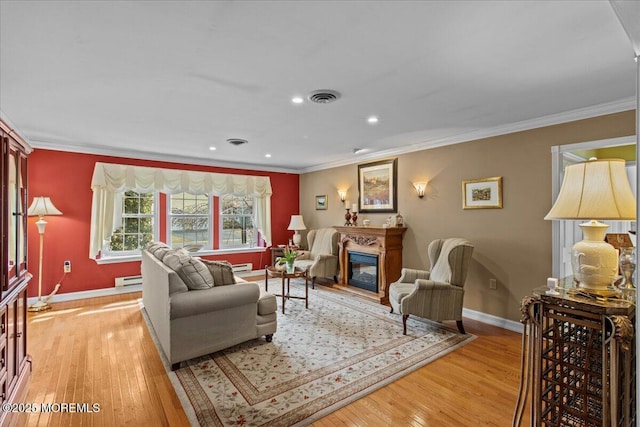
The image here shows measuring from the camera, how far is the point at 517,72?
2350 millimetres

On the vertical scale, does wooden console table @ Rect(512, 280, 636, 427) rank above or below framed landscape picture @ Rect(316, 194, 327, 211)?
below

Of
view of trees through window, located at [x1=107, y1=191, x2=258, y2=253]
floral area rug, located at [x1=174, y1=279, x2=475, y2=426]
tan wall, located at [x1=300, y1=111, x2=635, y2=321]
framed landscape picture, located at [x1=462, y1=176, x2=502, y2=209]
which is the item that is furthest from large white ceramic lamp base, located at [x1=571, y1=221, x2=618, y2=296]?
view of trees through window, located at [x1=107, y1=191, x2=258, y2=253]

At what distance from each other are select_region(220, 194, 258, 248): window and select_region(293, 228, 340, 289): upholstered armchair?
135cm

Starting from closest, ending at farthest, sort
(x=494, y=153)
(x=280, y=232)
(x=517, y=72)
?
(x=517, y=72), (x=494, y=153), (x=280, y=232)

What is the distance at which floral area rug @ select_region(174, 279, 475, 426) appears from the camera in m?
2.21

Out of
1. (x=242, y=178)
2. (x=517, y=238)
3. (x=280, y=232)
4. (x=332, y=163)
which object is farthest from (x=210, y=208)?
(x=517, y=238)

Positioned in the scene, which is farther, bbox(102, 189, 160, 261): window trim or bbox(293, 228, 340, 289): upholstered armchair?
bbox(293, 228, 340, 289): upholstered armchair

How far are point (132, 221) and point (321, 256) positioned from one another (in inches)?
132

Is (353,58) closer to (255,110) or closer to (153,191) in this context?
(255,110)

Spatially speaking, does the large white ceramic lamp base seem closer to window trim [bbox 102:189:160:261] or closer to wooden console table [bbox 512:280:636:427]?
wooden console table [bbox 512:280:636:427]

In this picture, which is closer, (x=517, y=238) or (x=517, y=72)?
(x=517, y=72)

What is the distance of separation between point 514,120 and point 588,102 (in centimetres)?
67

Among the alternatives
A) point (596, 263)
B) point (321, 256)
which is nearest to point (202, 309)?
point (596, 263)

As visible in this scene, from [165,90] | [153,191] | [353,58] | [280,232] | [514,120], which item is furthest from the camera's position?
[280,232]
